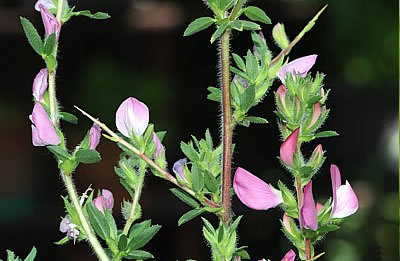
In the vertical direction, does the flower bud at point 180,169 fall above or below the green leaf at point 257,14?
below

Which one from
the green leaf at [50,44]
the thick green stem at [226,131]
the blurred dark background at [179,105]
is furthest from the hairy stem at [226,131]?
the blurred dark background at [179,105]

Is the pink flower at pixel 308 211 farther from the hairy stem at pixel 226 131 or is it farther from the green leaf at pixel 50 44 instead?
the green leaf at pixel 50 44

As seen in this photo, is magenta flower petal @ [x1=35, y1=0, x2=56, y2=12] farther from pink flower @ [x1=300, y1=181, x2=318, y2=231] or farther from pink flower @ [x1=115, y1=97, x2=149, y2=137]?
pink flower @ [x1=300, y1=181, x2=318, y2=231]

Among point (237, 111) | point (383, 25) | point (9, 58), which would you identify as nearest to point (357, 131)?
point (383, 25)

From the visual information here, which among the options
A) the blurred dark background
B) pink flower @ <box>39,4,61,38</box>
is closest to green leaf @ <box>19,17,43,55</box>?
pink flower @ <box>39,4,61,38</box>

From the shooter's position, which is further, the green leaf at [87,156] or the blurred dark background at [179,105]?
the blurred dark background at [179,105]
